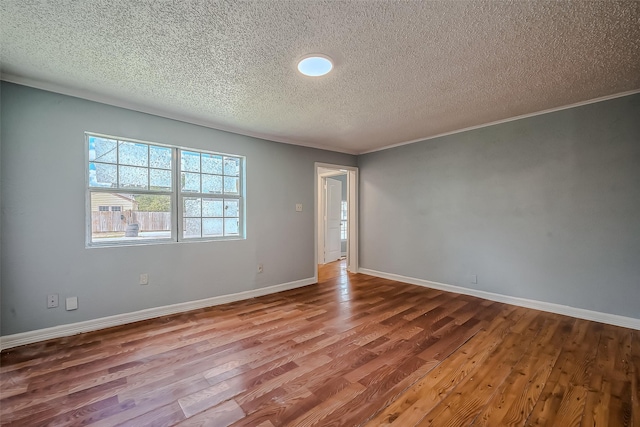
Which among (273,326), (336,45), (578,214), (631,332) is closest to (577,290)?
(631,332)

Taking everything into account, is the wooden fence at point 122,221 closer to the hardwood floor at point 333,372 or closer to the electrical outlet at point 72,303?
the electrical outlet at point 72,303

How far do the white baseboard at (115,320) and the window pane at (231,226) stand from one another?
84 cm

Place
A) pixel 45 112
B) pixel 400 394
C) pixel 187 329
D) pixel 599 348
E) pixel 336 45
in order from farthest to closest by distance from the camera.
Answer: pixel 187 329 → pixel 45 112 → pixel 599 348 → pixel 336 45 → pixel 400 394

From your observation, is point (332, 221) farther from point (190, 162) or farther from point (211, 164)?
point (190, 162)

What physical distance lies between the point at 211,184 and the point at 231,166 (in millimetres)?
391

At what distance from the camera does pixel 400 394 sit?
70.8 inches

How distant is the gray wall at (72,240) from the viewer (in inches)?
94.8

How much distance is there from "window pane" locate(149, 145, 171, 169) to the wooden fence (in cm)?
57

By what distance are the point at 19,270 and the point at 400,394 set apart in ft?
11.0

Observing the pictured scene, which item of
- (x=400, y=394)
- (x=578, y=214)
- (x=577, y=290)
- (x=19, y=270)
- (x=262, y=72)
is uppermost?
(x=262, y=72)

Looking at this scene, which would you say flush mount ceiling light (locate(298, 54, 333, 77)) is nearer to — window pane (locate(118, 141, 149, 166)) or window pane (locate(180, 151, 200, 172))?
window pane (locate(180, 151, 200, 172))

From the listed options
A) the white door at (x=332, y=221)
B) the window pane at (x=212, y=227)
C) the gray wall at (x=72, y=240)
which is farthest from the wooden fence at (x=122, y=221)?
the white door at (x=332, y=221)

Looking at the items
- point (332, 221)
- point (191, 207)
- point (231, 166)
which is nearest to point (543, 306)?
point (332, 221)

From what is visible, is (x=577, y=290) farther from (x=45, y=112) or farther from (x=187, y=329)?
(x=45, y=112)
